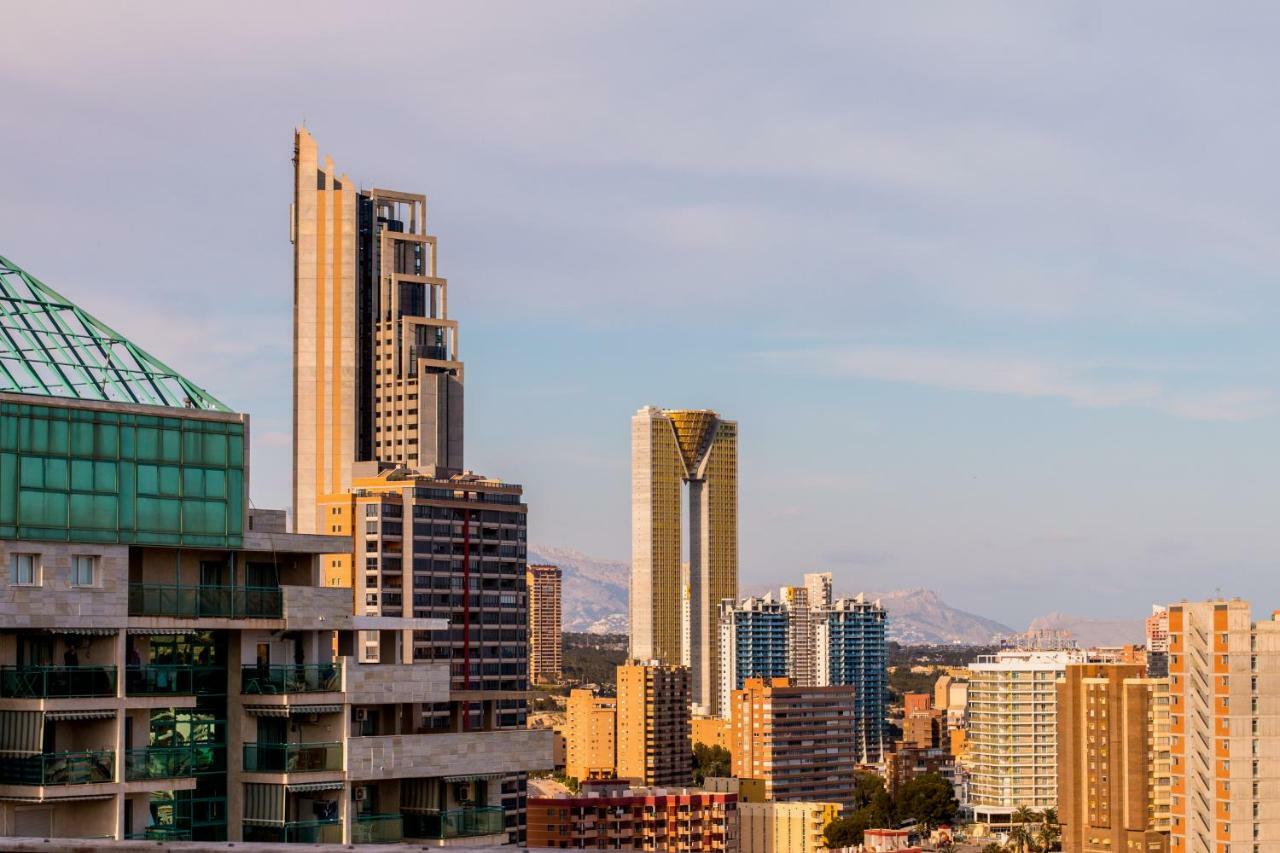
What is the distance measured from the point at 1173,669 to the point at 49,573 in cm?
10611

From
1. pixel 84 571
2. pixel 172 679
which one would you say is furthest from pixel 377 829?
pixel 84 571

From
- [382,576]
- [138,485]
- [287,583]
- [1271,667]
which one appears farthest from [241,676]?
[382,576]

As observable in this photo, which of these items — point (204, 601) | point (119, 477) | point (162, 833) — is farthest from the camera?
point (204, 601)

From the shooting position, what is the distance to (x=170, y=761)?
38500mm

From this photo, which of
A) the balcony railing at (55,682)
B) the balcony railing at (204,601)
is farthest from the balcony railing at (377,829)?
the balcony railing at (55,682)

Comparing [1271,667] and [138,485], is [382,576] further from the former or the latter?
[138,485]

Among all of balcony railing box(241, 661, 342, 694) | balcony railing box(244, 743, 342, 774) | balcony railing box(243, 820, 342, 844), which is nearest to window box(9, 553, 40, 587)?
balcony railing box(241, 661, 342, 694)

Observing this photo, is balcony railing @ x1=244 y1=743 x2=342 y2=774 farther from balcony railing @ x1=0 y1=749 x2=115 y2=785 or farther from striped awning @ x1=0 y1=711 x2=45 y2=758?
striped awning @ x1=0 y1=711 x2=45 y2=758

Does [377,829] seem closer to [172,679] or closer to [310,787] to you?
[310,787]

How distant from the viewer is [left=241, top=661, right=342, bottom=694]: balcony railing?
40.6 m

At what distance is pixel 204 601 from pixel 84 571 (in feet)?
9.56

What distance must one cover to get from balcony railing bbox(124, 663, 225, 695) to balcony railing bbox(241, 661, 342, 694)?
0.59 metres

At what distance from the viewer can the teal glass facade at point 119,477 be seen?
37.1 metres

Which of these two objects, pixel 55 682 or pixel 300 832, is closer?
pixel 55 682
